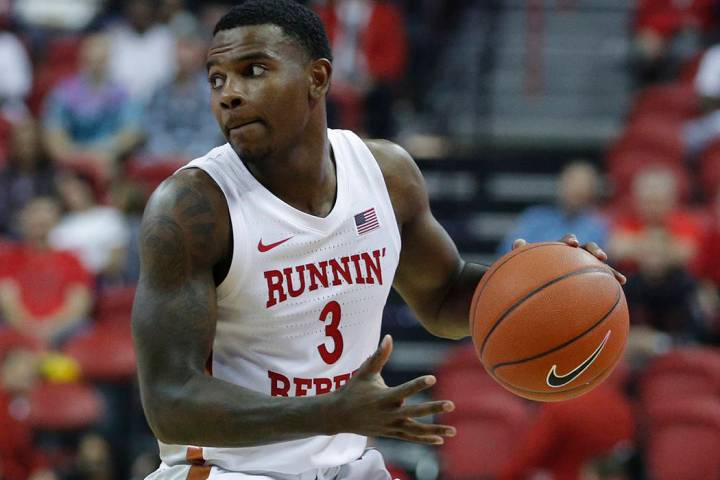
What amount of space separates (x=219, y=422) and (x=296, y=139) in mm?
946

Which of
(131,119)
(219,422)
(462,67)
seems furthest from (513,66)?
(219,422)

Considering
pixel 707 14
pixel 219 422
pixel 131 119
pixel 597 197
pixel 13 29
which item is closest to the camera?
pixel 219 422

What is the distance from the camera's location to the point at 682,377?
6914 millimetres

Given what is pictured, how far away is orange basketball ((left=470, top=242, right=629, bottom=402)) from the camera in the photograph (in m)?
3.59

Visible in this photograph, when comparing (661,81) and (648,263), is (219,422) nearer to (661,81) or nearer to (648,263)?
(648,263)

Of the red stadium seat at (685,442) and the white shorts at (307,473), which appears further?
the red stadium seat at (685,442)

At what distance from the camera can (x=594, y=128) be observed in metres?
10.8

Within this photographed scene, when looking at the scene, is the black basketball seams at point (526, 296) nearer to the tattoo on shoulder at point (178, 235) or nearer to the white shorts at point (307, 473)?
the white shorts at point (307, 473)

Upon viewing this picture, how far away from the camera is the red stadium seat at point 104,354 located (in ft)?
26.6

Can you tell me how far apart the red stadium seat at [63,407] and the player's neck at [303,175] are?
4.28 meters

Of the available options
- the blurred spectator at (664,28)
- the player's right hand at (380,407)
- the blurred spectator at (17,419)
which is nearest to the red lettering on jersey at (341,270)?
the player's right hand at (380,407)

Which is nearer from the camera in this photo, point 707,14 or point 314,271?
point 314,271

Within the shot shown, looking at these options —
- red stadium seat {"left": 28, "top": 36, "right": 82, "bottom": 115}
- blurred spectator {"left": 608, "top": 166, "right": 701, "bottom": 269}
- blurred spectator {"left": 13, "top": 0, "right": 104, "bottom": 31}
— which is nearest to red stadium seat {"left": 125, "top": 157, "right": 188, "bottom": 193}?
red stadium seat {"left": 28, "top": 36, "right": 82, "bottom": 115}

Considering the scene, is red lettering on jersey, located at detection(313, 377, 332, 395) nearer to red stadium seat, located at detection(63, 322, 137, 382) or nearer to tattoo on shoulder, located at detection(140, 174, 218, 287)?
tattoo on shoulder, located at detection(140, 174, 218, 287)
